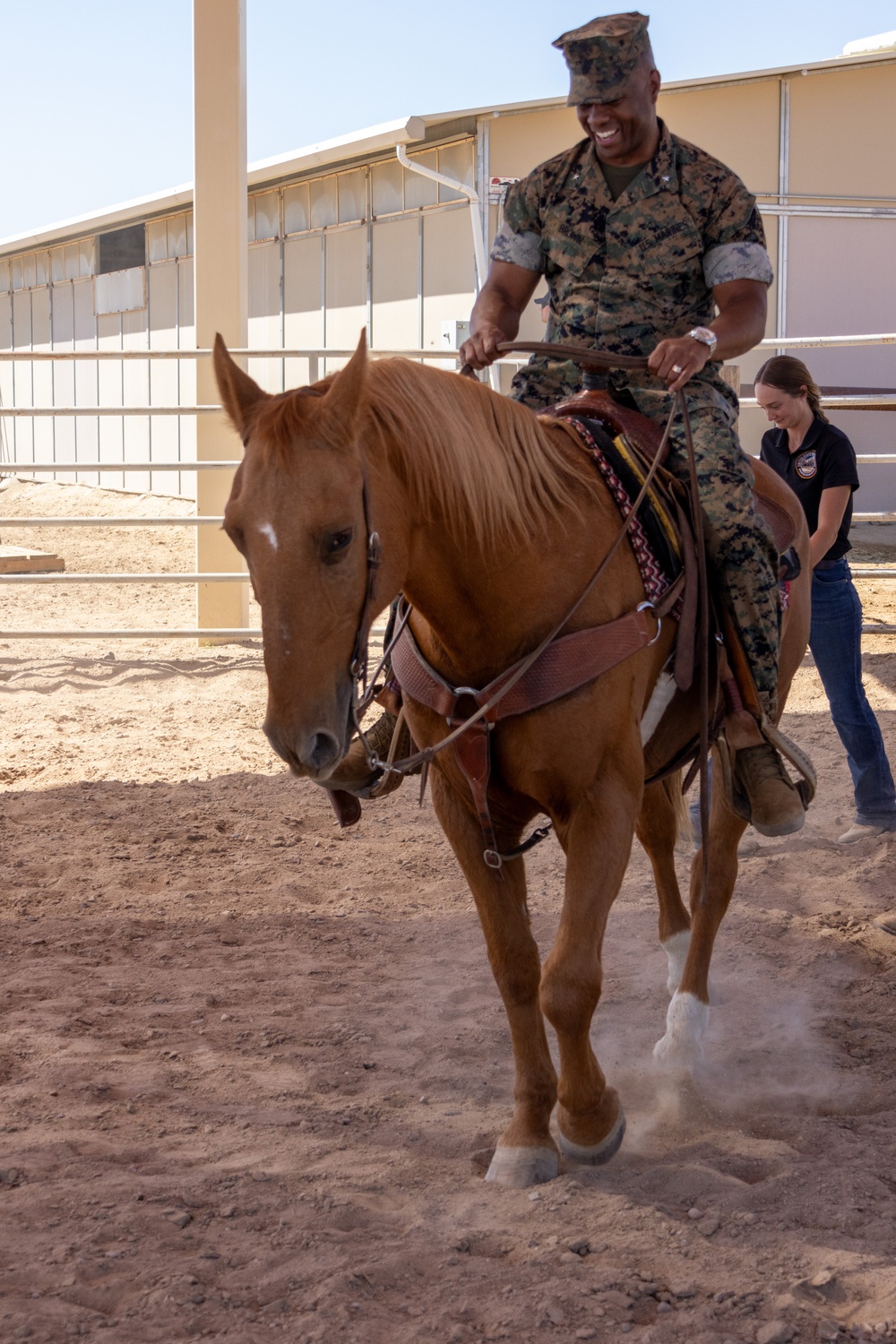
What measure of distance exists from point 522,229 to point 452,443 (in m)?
1.23

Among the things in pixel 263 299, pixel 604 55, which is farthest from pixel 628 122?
pixel 263 299

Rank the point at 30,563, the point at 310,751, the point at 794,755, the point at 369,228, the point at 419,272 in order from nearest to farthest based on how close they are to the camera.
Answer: the point at 310,751, the point at 794,755, the point at 30,563, the point at 419,272, the point at 369,228

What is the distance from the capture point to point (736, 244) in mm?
3348

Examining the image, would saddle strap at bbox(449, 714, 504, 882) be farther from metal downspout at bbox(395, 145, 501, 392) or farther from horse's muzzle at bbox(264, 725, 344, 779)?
Answer: metal downspout at bbox(395, 145, 501, 392)

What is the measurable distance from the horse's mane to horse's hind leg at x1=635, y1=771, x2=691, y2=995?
161 centimetres

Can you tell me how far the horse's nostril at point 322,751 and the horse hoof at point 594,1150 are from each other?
130cm

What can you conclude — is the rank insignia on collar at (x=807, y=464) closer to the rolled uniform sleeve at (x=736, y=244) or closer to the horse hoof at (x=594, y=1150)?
the rolled uniform sleeve at (x=736, y=244)

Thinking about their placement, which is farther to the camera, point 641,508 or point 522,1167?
point 641,508

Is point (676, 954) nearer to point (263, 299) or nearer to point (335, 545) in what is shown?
point (335, 545)

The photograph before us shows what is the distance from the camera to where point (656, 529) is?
10.2 ft

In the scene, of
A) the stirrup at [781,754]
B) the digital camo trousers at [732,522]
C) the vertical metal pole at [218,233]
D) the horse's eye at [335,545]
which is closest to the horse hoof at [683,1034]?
the stirrup at [781,754]

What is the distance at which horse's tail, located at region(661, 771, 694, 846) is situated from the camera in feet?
14.0

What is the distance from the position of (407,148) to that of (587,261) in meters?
13.4

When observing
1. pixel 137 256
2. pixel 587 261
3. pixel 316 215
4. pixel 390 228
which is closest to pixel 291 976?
pixel 587 261
